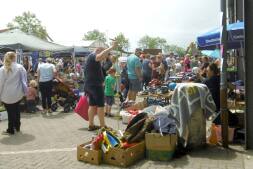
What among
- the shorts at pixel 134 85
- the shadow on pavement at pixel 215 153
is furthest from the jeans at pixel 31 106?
the shadow on pavement at pixel 215 153

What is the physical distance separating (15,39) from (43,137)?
10148 millimetres

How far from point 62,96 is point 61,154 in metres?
6.30

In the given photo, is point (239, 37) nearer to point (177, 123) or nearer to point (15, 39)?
point (177, 123)

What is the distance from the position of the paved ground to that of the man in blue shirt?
234 centimetres

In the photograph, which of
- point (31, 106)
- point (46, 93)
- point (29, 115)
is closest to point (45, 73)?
point (46, 93)

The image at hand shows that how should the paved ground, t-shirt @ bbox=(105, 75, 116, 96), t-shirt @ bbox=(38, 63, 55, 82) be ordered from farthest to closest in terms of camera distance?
1. t-shirt @ bbox=(38, 63, 55, 82)
2. t-shirt @ bbox=(105, 75, 116, 96)
3. the paved ground

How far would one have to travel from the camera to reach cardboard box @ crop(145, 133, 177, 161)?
20.5 ft

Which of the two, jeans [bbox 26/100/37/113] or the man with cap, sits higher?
the man with cap

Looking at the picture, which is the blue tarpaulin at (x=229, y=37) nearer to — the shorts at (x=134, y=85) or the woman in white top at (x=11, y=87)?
the shorts at (x=134, y=85)

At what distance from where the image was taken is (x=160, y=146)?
627 centimetres

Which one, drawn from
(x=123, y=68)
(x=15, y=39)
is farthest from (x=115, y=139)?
(x=15, y=39)

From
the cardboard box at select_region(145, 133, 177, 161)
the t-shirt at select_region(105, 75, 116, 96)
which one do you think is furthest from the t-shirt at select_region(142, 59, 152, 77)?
the cardboard box at select_region(145, 133, 177, 161)

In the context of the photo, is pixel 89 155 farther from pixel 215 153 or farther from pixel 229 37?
pixel 229 37

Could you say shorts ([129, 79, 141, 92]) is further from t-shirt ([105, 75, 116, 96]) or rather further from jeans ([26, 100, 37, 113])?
jeans ([26, 100, 37, 113])
